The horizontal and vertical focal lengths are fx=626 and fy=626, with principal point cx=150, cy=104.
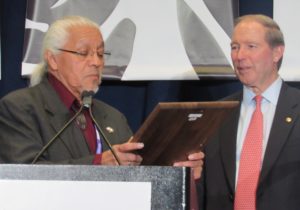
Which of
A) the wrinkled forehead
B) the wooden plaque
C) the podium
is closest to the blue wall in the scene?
the wrinkled forehead

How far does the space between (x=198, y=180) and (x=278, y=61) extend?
582mm

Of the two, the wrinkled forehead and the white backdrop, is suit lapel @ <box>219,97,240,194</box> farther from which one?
the wrinkled forehead

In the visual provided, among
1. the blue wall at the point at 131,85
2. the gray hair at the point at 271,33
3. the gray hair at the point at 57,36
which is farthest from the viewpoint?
the blue wall at the point at 131,85

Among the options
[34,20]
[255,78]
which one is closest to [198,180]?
[255,78]

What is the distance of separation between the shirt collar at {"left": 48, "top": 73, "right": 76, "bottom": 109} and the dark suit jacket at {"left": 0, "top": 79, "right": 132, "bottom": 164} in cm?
3

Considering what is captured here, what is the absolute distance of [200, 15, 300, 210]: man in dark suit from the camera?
7.34 ft

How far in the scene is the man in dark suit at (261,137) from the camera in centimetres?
224

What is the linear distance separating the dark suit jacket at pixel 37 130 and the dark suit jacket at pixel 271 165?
0.41m

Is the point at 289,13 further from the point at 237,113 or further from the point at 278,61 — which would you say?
the point at 237,113

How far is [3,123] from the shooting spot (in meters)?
2.07

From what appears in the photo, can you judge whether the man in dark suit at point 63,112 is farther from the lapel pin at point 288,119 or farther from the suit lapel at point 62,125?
the lapel pin at point 288,119

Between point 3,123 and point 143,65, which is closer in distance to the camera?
point 3,123

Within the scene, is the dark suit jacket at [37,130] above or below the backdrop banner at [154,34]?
below

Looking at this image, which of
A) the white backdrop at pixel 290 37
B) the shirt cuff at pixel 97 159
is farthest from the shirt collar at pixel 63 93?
the white backdrop at pixel 290 37
